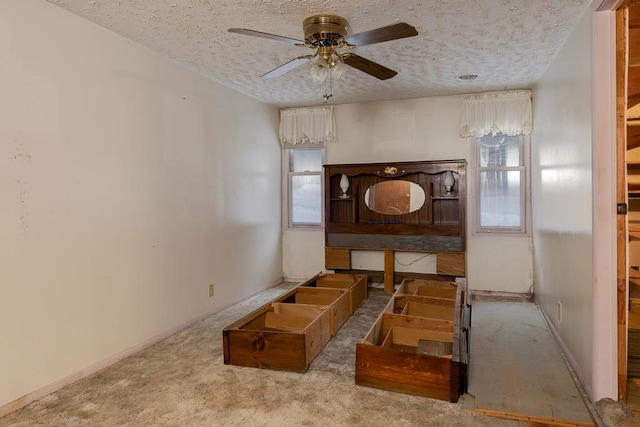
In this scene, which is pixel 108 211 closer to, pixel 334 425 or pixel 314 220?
pixel 334 425

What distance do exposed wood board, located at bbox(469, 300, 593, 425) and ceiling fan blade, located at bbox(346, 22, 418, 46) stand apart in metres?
2.08

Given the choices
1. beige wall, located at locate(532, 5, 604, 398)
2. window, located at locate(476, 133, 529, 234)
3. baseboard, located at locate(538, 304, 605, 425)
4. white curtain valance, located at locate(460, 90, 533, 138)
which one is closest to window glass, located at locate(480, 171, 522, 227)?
window, located at locate(476, 133, 529, 234)

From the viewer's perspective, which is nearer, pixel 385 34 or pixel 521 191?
pixel 385 34

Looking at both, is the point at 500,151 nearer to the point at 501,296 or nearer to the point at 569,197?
the point at 501,296

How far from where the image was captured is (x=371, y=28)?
2.84 metres

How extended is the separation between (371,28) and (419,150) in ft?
7.70

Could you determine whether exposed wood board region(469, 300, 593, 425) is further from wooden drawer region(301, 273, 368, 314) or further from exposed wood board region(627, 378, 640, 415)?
wooden drawer region(301, 273, 368, 314)

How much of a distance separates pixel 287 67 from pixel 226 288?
2.46 m

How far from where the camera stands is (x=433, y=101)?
4.87 m

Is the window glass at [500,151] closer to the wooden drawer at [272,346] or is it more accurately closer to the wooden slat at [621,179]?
the wooden slat at [621,179]

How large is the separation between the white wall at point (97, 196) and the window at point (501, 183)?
9.75 feet

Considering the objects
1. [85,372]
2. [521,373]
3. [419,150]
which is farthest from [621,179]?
[85,372]

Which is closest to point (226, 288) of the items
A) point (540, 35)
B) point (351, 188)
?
point (351, 188)

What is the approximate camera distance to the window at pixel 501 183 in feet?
15.2
